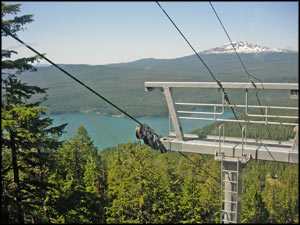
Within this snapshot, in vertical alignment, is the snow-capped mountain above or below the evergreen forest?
above

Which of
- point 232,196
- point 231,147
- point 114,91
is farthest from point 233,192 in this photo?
point 114,91

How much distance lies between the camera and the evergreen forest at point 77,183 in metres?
4.34

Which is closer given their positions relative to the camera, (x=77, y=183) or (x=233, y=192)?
(x=233, y=192)

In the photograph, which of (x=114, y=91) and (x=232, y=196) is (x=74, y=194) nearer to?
(x=232, y=196)

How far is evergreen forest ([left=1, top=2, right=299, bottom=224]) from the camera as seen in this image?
434cm

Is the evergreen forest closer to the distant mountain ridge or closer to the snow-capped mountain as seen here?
the snow-capped mountain

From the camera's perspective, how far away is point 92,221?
7.95 m

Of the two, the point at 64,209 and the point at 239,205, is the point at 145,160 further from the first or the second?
the point at 239,205

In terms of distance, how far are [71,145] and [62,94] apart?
109m

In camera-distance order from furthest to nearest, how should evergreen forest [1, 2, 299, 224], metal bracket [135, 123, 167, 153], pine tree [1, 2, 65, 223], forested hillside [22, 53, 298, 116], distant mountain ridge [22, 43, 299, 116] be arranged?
forested hillside [22, 53, 298, 116], distant mountain ridge [22, 43, 299, 116], evergreen forest [1, 2, 299, 224], pine tree [1, 2, 65, 223], metal bracket [135, 123, 167, 153]

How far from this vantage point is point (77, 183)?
8.73 metres

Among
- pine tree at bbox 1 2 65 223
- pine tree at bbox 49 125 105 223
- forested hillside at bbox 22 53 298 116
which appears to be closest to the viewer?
pine tree at bbox 1 2 65 223

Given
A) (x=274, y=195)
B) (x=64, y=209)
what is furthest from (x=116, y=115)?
(x=64, y=209)

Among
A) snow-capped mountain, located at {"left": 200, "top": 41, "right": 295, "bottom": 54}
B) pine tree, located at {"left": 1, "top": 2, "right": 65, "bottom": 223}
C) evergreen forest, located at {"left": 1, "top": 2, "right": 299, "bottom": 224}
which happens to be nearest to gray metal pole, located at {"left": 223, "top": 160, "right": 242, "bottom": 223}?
evergreen forest, located at {"left": 1, "top": 2, "right": 299, "bottom": 224}
